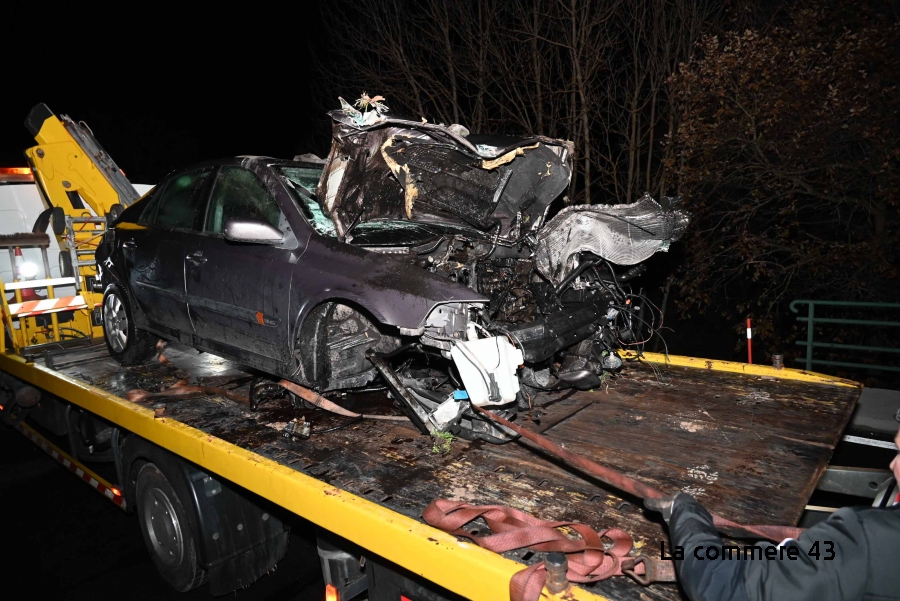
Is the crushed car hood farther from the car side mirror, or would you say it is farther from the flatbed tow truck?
the flatbed tow truck

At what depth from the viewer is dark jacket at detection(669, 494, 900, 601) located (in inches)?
52.0

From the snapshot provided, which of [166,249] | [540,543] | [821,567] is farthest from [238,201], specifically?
[821,567]

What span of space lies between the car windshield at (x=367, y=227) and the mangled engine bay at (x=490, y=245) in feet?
0.06

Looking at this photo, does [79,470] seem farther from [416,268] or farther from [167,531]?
[416,268]

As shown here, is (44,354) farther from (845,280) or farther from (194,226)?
(845,280)

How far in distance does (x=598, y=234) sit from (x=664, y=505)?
6.96 feet

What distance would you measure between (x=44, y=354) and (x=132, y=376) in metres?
1.01

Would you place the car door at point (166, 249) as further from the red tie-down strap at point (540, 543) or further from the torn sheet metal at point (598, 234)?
the red tie-down strap at point (540, 543)

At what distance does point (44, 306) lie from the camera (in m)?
5.34

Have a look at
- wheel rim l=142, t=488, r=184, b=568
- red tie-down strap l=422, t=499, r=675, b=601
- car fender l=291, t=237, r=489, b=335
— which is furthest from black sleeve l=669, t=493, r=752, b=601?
wheel rim l=142, t=488, r=184, b=568

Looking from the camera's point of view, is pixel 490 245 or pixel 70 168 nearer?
pixel 490 245

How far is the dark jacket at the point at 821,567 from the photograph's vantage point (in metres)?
1.32

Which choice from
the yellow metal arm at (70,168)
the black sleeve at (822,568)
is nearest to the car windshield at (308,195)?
the black sleeve at (822,568)

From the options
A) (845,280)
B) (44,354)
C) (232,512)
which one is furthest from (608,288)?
(845,280)
